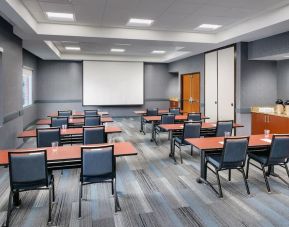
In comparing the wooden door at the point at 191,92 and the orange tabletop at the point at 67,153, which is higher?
the wooden door at the point at 191,92

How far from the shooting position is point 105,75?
12.7 m

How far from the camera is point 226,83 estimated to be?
805 cm

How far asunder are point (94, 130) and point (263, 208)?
294 centimetres

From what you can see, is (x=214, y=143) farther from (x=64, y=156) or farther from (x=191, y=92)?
(x=191, y=92)

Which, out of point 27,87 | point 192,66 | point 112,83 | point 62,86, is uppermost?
point 192,66

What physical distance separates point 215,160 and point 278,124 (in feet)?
11.6

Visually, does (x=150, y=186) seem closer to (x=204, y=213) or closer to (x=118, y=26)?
(x=204, y=213)

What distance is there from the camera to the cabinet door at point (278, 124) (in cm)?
611

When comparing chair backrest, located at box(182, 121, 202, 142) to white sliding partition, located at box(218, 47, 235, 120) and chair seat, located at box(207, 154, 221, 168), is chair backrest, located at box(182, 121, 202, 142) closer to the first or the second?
chair seat, located at box(207, 154, 221, 168)

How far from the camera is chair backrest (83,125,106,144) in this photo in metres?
4.47

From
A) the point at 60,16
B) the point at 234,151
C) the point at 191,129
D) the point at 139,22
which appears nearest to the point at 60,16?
the point at 60,16

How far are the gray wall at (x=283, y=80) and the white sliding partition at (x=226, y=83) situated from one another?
4.76ft

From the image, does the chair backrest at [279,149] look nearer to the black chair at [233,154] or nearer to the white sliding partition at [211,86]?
the black chair at [233,154]

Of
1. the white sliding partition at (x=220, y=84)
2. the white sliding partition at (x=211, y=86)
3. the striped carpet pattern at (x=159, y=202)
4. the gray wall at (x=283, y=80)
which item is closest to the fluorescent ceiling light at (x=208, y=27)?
the white sliding partition at (x=220, y=84)
